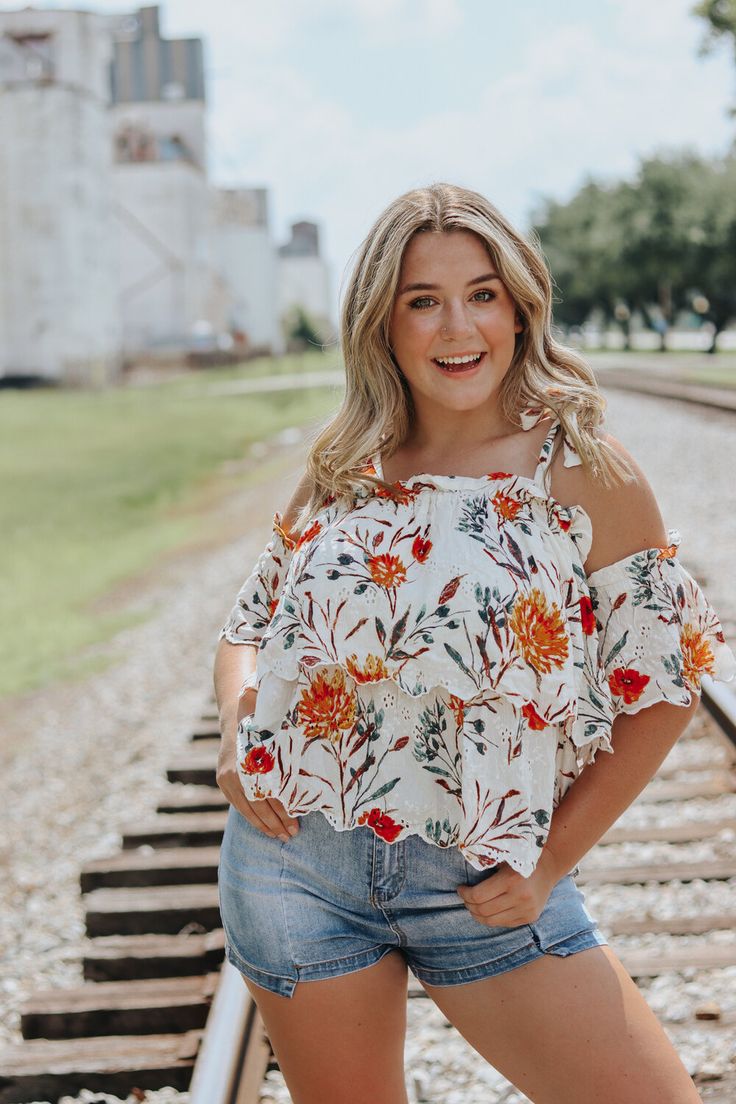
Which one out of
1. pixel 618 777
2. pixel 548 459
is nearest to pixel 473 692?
pixel 618 777

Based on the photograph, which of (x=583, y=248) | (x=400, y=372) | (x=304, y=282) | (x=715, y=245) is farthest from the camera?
(x=304, y=282)

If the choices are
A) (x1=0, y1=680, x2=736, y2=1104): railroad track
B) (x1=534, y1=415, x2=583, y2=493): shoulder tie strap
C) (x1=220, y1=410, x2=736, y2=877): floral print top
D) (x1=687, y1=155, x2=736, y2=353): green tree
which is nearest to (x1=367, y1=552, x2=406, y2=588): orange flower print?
(x1=220, y1=410, x2=736, y2=877): floral print top

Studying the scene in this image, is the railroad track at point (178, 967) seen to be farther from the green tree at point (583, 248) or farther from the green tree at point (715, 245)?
the green tree at point (583, 248)

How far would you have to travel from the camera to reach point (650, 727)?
178 cm

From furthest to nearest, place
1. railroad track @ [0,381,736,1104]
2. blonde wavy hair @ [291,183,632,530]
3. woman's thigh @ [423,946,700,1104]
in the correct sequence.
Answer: railroad track @ [0,381,736,1104], blonde wavy hair @ [291,183,632,530], woman's thigh @ [423,946,700,1104]

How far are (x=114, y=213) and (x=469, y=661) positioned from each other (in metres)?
55.1

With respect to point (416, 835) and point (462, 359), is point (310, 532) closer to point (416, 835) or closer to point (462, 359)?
point (462, 359)

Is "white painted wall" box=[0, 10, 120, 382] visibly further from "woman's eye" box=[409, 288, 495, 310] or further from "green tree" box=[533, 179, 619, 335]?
"woman's eye" box=[409, 288, 495, 310]

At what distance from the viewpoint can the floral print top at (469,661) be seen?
171 centimetres

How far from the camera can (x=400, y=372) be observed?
2039 mm

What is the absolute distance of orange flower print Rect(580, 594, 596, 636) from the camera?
177cm

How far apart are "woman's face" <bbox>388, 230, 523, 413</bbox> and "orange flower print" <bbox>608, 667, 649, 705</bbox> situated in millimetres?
484

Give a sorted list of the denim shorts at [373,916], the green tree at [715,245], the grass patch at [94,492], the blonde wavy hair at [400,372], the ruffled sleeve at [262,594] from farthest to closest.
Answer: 1. the green tree at [715,245]
2. the grass patch at [94,492]
3. the ruffled sleeve at [262,594]
4. the blonde wavy hair at [400,372]
5. the denim shorts at [373,916]

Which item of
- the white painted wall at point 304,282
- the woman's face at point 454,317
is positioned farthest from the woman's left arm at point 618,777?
the white painted wall at point 304,282
